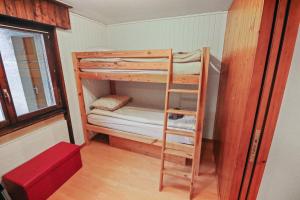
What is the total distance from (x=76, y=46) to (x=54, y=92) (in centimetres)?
86

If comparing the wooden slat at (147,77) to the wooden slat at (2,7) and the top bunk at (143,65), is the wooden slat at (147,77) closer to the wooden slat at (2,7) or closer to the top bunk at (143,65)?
the top bunk at (143,65)

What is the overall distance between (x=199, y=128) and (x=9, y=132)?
225 cm

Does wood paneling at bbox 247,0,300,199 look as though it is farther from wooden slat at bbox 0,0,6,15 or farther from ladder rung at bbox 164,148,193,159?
wooden slat at bbox 0,0,6,15

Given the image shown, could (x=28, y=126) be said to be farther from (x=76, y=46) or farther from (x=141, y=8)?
(x=141, y=8)

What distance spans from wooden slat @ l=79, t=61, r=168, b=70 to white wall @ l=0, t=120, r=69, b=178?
3.33 feet

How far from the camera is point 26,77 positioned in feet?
6.61

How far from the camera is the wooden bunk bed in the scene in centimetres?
172

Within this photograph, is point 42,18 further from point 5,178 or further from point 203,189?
point 203,189

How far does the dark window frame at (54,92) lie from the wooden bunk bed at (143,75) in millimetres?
280

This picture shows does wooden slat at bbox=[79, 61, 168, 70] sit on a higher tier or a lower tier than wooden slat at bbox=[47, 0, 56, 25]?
lower

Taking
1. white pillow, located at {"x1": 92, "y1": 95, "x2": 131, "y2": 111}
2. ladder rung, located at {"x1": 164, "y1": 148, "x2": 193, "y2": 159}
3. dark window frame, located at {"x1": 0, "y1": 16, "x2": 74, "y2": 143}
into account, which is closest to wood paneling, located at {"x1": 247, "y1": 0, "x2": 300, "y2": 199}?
ladder rung, located at {"x1": 164, "y1": 148, "x2": 193, "y2": 159}

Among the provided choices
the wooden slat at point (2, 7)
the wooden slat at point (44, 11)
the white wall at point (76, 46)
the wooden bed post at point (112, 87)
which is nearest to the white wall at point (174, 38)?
the wooden bed post at point (112, 87)

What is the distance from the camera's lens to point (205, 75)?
1.67 meters

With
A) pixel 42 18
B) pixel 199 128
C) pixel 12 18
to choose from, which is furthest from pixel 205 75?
pixel 12 18
